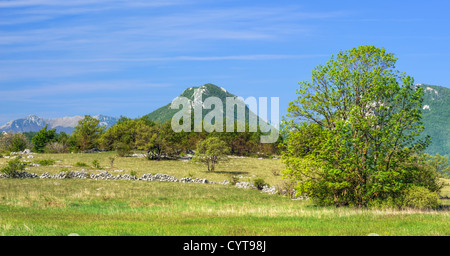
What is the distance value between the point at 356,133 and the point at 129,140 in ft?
292

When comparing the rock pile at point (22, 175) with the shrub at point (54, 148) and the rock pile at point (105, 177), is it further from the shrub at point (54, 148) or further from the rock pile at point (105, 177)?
the shrub at point (54, 148)

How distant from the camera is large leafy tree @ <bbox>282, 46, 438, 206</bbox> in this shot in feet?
94.7

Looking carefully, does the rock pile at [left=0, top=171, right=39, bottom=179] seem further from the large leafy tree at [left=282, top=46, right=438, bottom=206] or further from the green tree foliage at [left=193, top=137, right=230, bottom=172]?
the large leafy tree at [left=282, top=46, right=438, bottom=206]

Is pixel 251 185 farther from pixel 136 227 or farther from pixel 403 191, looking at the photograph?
pixel 136 227

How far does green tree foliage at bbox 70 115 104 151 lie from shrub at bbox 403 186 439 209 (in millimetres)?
100743

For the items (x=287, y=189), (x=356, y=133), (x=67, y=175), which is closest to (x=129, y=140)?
(x=67, y=175)

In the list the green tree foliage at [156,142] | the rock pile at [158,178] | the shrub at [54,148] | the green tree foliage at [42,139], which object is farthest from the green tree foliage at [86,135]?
the rock pile at [158,178]

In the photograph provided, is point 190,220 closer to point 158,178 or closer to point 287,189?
point 287,189

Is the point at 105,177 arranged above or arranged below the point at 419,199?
below

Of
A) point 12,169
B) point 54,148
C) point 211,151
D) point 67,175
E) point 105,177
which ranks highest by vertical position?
point 211,151

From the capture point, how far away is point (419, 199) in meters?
28.9
